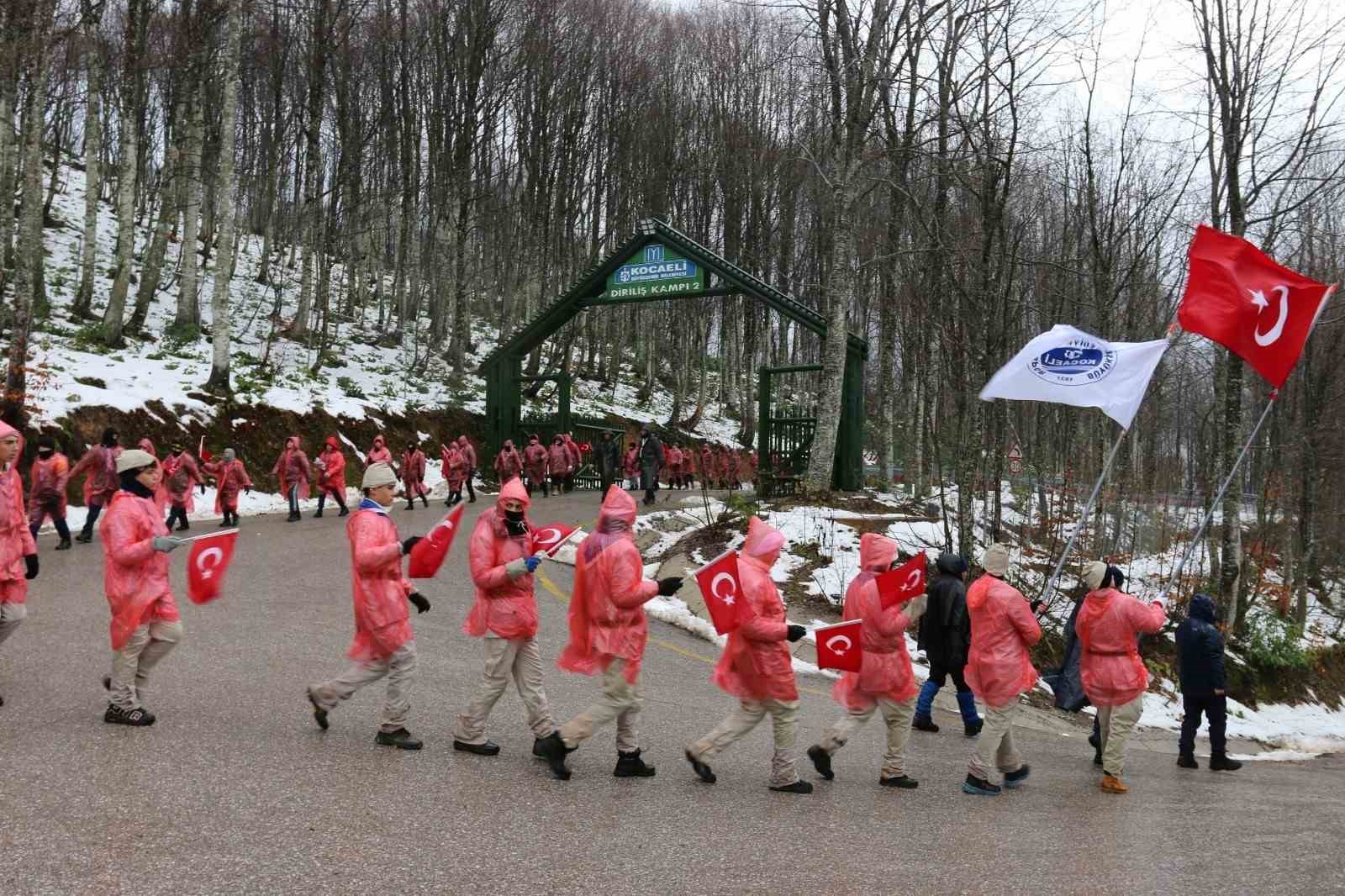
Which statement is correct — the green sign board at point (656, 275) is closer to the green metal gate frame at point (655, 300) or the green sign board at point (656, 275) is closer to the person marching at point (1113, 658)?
the green metal gate frame at point (655, 300)

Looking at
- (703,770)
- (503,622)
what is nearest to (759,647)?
(703,770)

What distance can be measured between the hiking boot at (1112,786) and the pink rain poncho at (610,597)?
12.0ft

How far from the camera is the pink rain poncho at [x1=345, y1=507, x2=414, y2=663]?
6.01 meters

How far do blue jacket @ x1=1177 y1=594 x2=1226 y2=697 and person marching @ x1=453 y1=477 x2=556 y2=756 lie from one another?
19.0 ft

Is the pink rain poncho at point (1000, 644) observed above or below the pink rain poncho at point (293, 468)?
below

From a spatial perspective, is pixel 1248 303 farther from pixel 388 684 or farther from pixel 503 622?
pixel 388 684

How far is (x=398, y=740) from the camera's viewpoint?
6.02m

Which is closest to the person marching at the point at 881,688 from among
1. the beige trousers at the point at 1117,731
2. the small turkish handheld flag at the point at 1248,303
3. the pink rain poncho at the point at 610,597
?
the pink rain poncho at the point at 610,597

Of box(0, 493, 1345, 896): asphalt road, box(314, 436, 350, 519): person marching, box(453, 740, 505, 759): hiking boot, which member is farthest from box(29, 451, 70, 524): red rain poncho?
box(453, 740, 505, 759): hiking boot

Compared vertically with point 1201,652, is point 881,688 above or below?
above

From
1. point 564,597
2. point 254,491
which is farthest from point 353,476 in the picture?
point 564,597

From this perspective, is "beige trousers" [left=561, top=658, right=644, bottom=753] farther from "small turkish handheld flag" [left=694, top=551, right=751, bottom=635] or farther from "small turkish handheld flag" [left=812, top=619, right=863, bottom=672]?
"small turkish handheld flag" [left=812, top=619, right=863, bottom=672]

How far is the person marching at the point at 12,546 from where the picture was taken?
6.59 meters

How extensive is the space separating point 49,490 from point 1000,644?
40.5ft
